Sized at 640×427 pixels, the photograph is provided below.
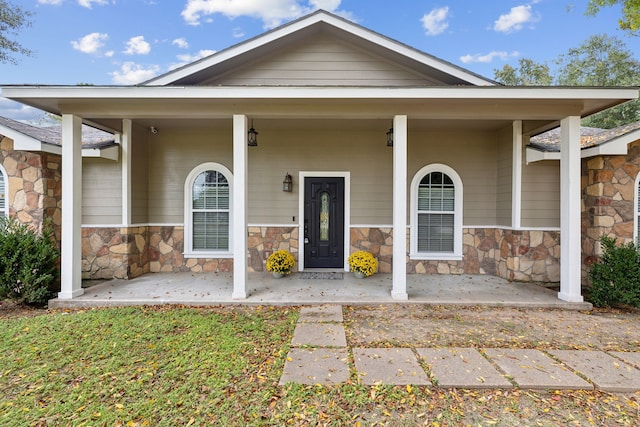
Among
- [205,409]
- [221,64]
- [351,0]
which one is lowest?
[205,409]

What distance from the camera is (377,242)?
6660 mm

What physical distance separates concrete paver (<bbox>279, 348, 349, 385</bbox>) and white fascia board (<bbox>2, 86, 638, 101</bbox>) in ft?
10.6

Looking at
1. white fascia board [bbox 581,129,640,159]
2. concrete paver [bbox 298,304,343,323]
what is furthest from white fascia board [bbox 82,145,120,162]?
white fascia board [bbox 581,129,640,159]

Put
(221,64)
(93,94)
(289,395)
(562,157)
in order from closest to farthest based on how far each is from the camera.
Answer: (289,395)
(93,94)
(562,157)
(221,64)

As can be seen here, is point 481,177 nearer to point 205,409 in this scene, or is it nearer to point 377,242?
point 377,242

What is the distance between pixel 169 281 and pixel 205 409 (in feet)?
13.3

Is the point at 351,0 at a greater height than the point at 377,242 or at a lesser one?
greater

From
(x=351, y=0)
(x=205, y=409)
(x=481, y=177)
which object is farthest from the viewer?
(x=351, y=0)

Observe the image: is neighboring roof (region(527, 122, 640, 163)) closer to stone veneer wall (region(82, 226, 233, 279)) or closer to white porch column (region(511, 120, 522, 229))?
white porch column (region(511, 120, 522, 229))

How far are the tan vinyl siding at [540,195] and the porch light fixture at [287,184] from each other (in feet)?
14.5

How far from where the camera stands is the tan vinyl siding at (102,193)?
19.8ft

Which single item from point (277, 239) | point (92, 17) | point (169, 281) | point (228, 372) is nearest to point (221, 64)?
point (277, 239)

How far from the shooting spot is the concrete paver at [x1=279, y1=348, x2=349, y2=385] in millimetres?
2664

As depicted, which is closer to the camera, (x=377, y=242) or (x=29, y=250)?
(x=29, y=250)
